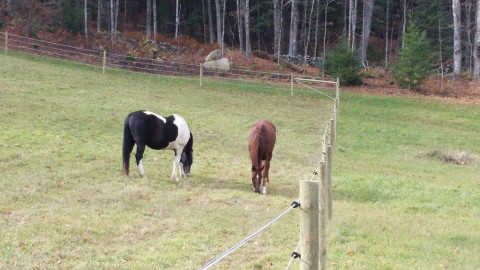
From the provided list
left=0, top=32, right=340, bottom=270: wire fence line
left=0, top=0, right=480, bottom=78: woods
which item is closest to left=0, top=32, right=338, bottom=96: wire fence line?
left=0, top=32, right=340, bottom=270: wire fence line

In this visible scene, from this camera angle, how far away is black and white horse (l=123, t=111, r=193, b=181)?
11.0 meters

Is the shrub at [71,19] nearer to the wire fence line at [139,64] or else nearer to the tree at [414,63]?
the wire fence line at [139,64]

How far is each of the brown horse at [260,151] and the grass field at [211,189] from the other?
0.38 meters

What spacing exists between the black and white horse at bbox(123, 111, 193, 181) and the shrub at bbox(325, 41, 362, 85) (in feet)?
68.7

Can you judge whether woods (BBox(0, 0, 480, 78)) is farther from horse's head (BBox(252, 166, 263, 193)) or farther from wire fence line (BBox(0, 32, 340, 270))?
horse's head (BBox(252, 166, 263, 193))

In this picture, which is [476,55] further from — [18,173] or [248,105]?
[18,173]

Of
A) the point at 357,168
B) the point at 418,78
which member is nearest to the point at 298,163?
the point at 357,168

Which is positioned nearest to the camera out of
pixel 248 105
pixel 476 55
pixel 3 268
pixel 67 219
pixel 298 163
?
pixel 3 268

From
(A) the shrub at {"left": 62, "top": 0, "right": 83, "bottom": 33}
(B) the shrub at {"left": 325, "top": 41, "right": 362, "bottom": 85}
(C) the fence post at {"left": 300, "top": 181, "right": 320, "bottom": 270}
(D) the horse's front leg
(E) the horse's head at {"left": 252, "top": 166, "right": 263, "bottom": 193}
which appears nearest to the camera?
(C) the fence post at {"left": 300, "top": 181, "right": 320, "bottom": 270}

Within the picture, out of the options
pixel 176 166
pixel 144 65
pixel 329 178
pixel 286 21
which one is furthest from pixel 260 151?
pixel 286 21

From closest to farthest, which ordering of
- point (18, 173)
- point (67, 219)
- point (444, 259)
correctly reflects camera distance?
point (444, 259) → point (67, 219) → point (18, 173)

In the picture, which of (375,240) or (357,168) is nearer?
(375,240)

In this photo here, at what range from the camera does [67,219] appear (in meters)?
7.90

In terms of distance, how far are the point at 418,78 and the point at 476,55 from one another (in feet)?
19.3
